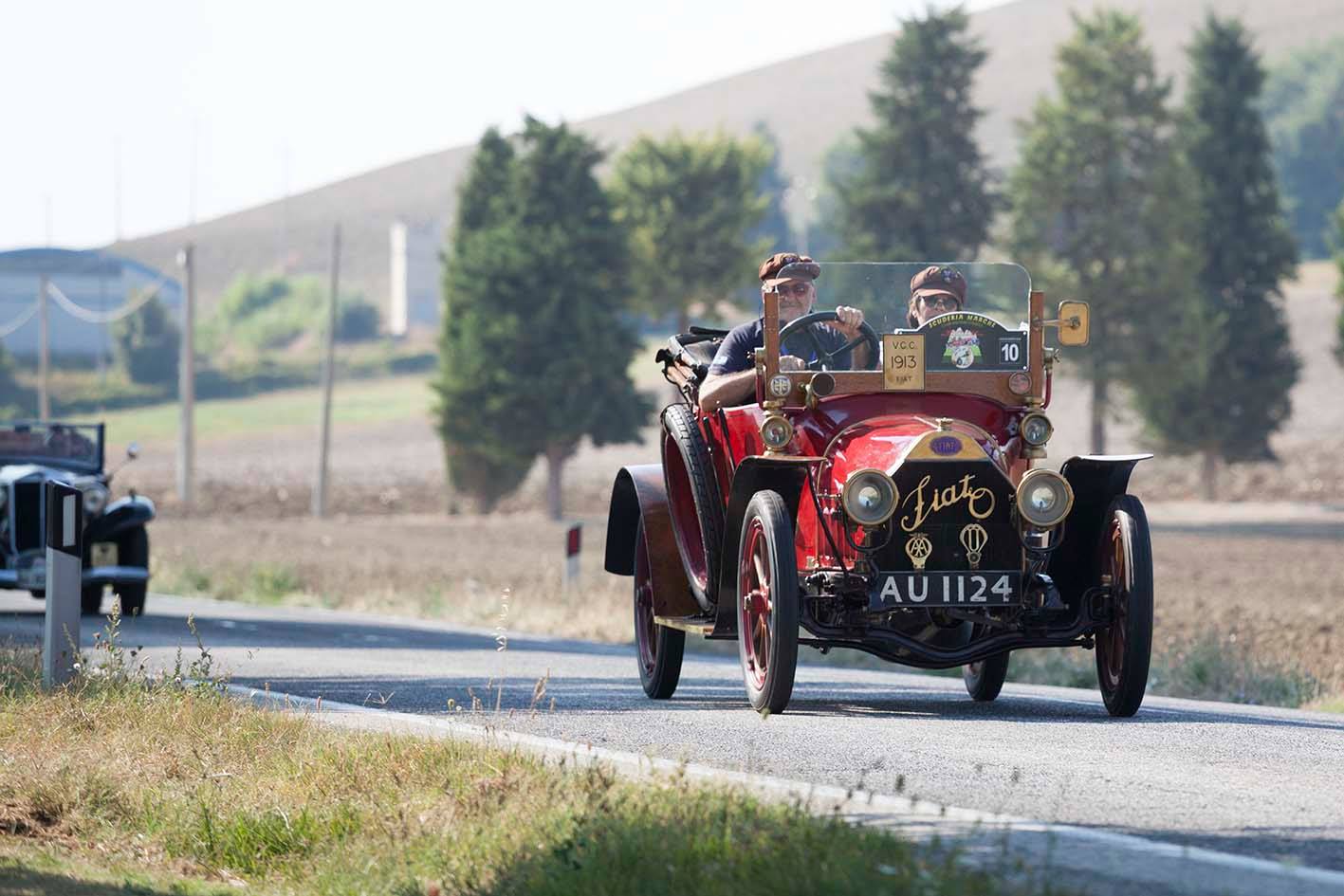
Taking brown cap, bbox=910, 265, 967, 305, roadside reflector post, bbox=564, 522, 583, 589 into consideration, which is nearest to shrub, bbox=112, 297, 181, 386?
roadside reflector post, bbox=564, 522, 583, 589

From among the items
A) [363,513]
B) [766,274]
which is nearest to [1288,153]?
[363,513]

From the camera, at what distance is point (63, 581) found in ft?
37.8

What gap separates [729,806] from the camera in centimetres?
670

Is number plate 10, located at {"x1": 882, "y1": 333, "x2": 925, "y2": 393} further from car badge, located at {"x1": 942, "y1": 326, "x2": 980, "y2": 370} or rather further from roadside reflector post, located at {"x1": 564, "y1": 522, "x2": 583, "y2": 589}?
roadside reflector post, located at {"x1": 564, "y1": 522, "x2": 583, "y2": 589}

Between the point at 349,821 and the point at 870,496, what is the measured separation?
2.78 m

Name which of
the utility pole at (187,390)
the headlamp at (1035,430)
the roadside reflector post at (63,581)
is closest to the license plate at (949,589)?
the headlamp at (1035,430)

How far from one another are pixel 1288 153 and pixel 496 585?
408 ft

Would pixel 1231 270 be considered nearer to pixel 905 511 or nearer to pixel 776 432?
pixel 776 432

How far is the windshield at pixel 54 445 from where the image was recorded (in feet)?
70.9

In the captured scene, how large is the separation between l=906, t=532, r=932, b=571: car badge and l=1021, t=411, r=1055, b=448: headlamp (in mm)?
797

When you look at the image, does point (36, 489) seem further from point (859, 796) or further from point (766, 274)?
point (859, 796)

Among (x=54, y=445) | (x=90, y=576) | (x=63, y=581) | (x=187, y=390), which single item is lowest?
(x=90, y=576)

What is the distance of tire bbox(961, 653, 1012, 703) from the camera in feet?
37.2

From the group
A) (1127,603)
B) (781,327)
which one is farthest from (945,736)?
(781,327)
